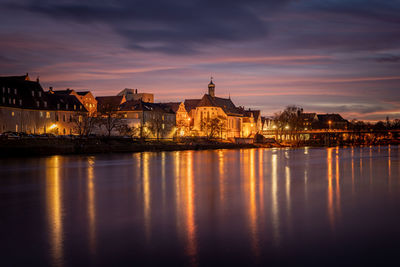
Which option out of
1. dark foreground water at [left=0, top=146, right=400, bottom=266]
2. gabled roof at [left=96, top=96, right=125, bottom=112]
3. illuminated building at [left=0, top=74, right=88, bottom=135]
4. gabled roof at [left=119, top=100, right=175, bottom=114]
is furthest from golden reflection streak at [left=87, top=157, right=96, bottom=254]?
gabled roof at [left=119, top=100, right=175, bottom=114]

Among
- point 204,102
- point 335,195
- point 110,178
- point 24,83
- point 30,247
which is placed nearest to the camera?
point 30,247

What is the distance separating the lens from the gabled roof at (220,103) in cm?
14888

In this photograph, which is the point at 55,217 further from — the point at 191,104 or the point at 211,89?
the point at 211,89

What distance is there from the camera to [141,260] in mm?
11930

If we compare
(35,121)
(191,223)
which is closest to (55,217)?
(191,223)

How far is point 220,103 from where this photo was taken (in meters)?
158

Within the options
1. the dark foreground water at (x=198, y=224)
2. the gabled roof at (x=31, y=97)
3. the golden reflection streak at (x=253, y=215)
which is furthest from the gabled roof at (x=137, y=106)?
the golden reflection streak at (x=253, y=215)

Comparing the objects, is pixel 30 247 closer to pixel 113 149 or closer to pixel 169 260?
pixel 169 260

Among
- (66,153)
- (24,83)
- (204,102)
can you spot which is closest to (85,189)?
(66,153)

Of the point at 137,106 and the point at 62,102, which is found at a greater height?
the point at 137,106

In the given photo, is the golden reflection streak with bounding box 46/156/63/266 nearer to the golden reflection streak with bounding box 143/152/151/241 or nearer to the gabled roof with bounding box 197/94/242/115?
the golden reflection streak with bounding box 143/152/151/241

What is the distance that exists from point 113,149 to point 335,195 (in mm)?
56139

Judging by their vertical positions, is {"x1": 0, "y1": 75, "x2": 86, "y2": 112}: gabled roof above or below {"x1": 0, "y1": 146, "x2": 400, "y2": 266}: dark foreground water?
above

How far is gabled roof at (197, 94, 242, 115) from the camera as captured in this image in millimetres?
148875
